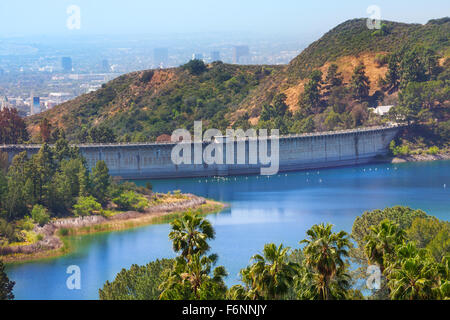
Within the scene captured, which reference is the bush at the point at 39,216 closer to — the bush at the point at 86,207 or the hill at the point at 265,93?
the bush at the point at 86,207

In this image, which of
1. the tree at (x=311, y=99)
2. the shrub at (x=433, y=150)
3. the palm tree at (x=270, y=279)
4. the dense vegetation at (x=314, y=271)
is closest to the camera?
the dense vegetation at (x=314, y=271)

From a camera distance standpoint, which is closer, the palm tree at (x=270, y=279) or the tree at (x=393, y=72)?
the palm tree at (x=270, y=279)

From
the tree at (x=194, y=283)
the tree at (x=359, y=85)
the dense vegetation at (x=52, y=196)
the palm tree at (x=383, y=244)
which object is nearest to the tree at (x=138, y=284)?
Answer: the tree at (x=194, y=283)

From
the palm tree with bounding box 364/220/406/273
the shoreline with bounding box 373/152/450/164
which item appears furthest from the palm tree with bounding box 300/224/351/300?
the shoreline with bounding box 373/152/450/164

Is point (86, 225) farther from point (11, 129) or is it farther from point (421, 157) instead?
point (421, 157)
